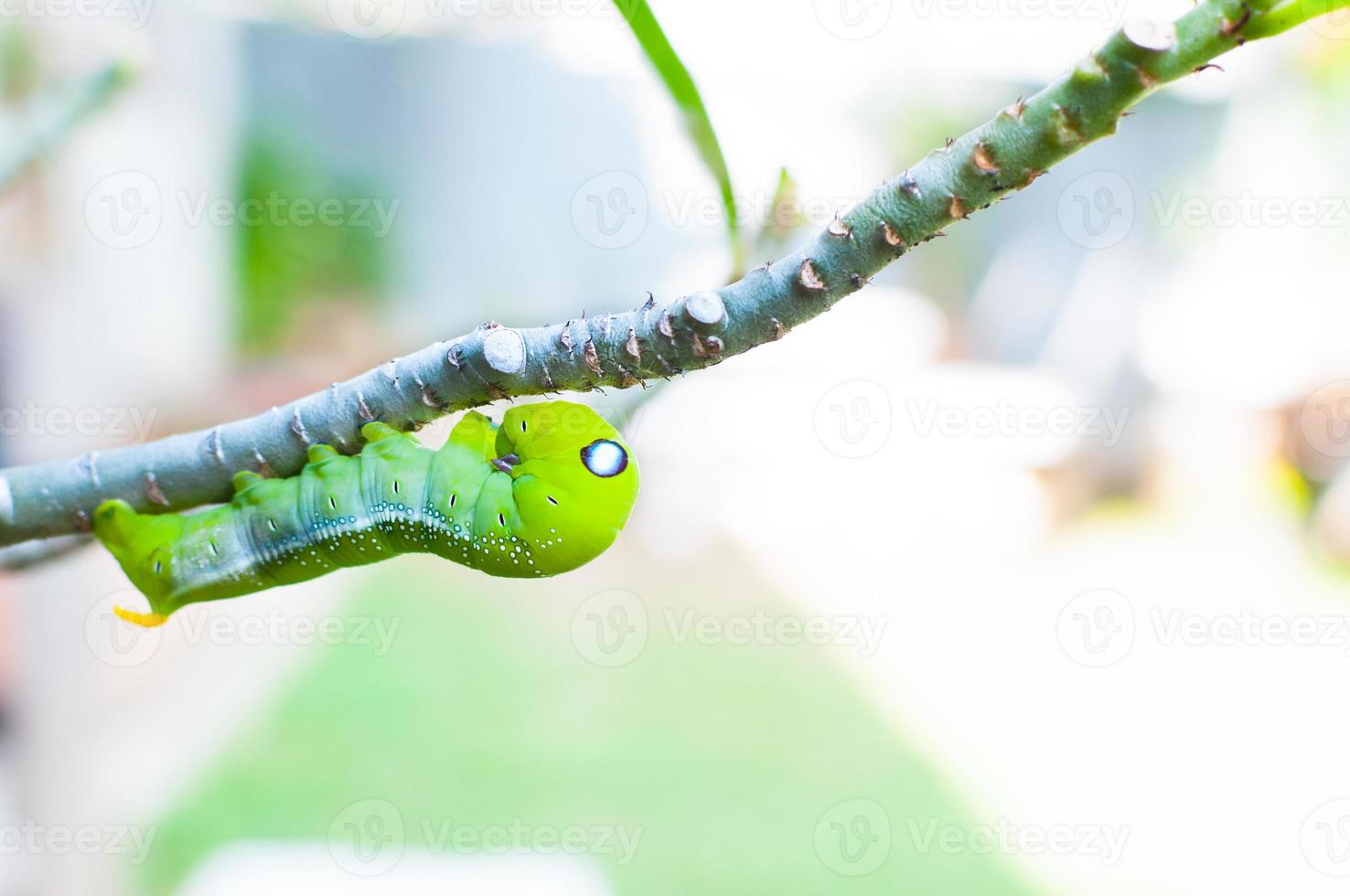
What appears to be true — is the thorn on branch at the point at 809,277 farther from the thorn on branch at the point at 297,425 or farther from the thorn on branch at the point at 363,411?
the thorn on branch at the point at 297,425

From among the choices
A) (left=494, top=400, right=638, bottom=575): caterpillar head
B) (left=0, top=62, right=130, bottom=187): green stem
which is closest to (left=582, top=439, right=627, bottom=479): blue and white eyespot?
(left=494, top=400, right=638, bottom=575): caterpillar head

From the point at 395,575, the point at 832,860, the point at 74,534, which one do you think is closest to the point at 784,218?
the point at 74,534

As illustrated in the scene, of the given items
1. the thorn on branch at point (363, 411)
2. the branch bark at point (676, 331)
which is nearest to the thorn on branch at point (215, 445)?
the branch bark at point (676, 331)

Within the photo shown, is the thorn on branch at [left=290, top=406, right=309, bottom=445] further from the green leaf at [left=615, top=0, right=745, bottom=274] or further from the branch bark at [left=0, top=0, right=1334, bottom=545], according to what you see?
the green leaf at [left=615, top=0, right=745, bottom=274]

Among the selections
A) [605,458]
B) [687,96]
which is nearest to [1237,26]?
[687,96]

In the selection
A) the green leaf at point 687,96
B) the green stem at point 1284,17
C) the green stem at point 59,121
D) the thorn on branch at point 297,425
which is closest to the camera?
the green stem at point 1284,17
